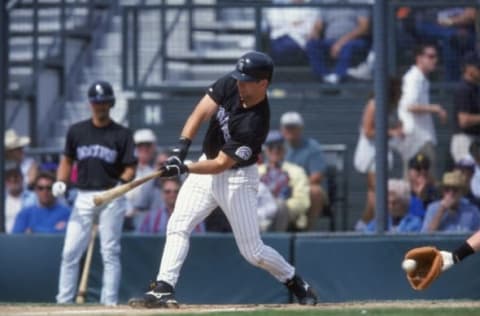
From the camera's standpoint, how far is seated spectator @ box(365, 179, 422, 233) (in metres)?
12.2

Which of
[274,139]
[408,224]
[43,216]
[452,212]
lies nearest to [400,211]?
[408,224]

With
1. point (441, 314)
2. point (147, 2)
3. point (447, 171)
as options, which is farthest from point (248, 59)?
point (147, 2)

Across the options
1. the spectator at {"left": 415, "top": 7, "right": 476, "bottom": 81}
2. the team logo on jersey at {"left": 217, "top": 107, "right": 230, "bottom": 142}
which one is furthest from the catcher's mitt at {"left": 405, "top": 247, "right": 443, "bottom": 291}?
the spectator at {"left": 415, "top": 7, "right": 476, "bottom": 81}

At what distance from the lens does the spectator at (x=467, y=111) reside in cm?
1245

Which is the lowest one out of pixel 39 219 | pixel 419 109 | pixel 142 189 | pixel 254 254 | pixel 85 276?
pixel 85 276

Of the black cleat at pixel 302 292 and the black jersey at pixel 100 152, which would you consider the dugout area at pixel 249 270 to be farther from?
the black cleat at pixel 302 292

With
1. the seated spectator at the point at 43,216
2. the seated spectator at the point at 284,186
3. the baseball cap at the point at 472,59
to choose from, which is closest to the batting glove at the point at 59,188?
the seated spectator at the point at 43,216

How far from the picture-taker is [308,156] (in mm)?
13031

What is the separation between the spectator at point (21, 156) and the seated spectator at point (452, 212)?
4102mm

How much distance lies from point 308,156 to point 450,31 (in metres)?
1.83

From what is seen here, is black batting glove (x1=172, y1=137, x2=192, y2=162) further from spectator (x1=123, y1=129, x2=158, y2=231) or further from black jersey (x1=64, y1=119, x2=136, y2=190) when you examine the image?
spectator (x1=123, y1=129, x2=158, y2=231)

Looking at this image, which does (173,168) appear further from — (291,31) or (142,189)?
(291,31)

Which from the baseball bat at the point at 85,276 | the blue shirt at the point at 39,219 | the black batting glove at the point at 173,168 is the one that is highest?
the black batting glove at the point at 173,168

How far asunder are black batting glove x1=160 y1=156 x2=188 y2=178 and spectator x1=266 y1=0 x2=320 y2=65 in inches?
186
